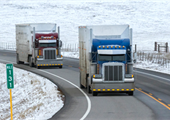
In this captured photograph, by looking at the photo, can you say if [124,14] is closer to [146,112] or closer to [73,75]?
[73,75]

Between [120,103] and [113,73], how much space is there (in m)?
2.23

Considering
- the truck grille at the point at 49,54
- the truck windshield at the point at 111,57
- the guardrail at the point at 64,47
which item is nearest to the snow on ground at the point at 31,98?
the truck grille at the point at 49,54

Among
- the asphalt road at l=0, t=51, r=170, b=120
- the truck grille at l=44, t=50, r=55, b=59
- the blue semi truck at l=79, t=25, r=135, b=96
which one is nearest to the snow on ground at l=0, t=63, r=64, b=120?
the asphalt road at l=0, t=51, r=170, b=120

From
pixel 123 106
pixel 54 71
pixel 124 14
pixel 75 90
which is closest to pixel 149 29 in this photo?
pixel 124 14

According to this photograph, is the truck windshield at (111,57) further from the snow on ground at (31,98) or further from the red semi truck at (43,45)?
the red semi truck at (43,45)

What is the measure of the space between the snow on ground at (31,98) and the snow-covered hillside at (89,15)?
4314 centimetres

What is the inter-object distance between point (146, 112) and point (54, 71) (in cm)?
1835

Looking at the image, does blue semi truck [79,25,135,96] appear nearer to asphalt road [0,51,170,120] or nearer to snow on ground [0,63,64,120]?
asphalt road [0,51,170,120]

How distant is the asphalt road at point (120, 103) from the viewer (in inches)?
619

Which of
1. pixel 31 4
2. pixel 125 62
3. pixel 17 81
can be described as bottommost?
pixel 17 81

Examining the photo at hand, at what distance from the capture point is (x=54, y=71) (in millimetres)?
33938

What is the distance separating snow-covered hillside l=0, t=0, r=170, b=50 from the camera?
266 ft

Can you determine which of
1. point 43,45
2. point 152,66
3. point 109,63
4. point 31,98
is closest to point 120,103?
point 109,63

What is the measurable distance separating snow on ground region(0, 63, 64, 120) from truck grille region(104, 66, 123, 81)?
8.87 feet
